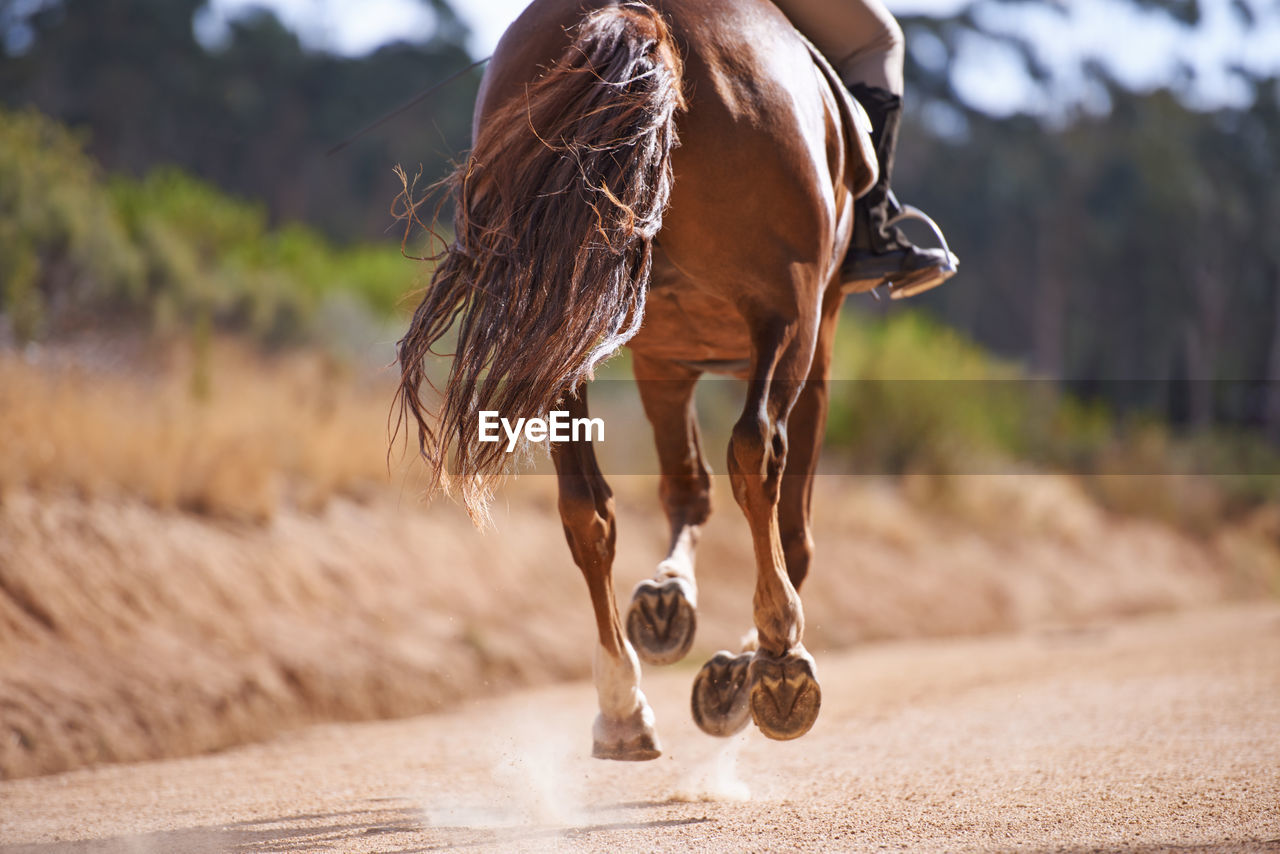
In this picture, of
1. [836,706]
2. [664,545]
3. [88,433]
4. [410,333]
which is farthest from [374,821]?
[664,545]

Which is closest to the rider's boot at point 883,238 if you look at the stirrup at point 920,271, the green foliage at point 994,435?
the stirrup at point 920,271

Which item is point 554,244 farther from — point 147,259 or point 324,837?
point 147,259

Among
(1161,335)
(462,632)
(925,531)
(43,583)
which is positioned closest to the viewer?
(43,583)

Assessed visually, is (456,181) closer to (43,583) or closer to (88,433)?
(43,583)

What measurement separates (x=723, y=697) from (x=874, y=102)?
2390 millimetres

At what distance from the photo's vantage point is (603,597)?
14.3 ft

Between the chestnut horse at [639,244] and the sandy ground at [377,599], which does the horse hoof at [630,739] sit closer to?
the chestnut horse at [639,244]

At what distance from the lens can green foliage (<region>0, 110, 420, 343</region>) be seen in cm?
1220

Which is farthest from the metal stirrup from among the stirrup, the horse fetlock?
the horse fetlock

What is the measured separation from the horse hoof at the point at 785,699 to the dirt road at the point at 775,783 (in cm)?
33

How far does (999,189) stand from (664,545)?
2703 centimetres

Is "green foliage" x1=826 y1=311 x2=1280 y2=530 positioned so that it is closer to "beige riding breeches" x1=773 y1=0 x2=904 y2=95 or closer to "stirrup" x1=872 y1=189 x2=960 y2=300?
"stirrup" x1=872 y1=189 x2=960 y2=300

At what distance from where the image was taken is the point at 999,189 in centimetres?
3534

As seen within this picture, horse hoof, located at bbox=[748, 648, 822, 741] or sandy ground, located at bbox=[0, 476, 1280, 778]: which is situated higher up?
horse hoof, located at bbox=[748, 648, 822, 741]
